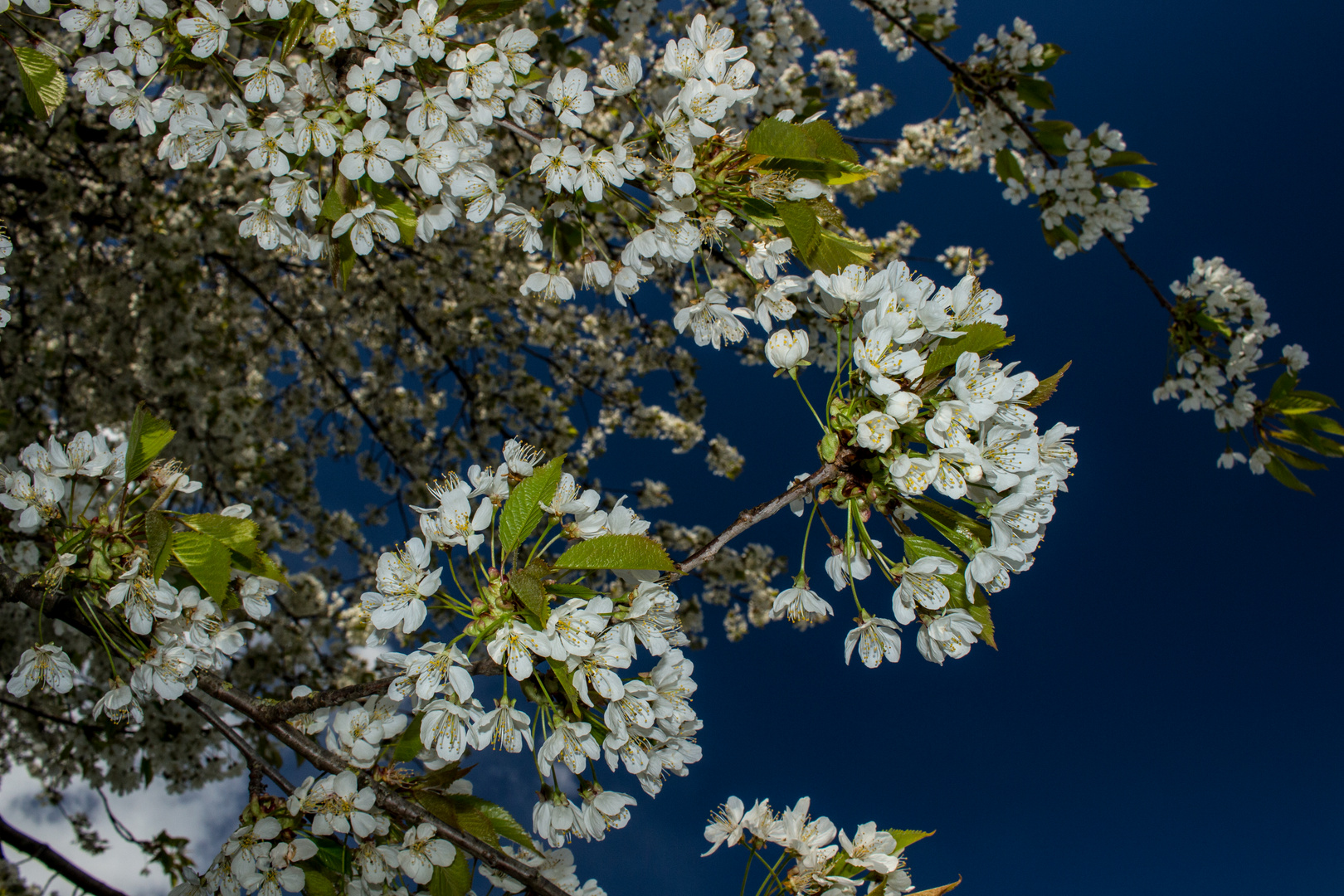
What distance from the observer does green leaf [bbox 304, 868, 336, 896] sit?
1.51 metres

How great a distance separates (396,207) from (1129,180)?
10.3 feet

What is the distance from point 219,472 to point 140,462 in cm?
402

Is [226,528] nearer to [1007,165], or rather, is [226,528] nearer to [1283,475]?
[1007,165]

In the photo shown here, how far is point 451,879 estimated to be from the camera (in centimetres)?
156

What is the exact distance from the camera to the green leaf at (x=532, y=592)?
1152 mm

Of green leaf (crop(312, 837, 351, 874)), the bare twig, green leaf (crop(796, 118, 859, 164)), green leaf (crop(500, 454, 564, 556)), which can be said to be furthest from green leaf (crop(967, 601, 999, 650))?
the bare twig

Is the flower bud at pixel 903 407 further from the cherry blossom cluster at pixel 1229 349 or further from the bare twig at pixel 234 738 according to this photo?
the cherry blossom cluster at pixel 1229 349

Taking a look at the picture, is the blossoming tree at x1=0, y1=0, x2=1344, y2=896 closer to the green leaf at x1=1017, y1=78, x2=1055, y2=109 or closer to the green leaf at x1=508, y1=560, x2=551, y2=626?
the green leaf at x1=508, y1=560, x2=551, y2=626

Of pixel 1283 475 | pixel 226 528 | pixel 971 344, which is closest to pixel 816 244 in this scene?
pixel 971 344

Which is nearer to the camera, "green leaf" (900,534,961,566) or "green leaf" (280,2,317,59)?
"green leaf" (900,534,961,566)

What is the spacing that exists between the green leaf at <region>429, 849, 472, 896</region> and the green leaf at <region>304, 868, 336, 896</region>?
221 millimetres

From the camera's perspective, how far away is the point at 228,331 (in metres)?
5.54

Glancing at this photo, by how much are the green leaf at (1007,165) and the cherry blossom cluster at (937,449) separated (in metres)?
2.52

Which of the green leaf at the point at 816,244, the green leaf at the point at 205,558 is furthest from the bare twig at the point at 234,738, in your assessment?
the green leaf at the point at 816,244
